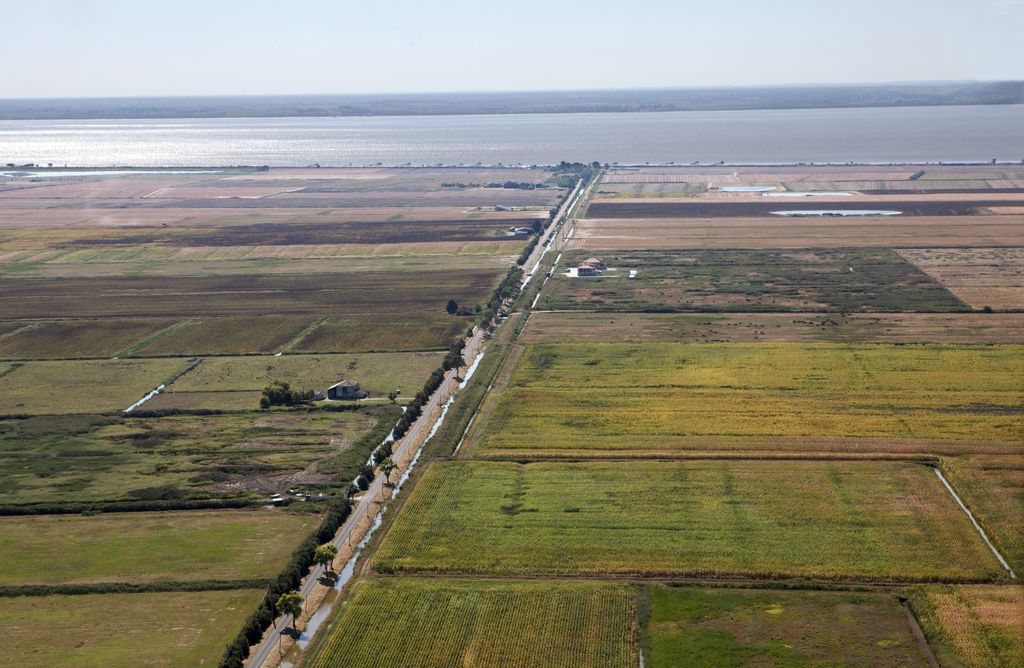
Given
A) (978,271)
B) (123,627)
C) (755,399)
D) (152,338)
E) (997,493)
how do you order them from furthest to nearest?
(978,271) → (152,338) → (755,399) → (997,493) → (123,627)

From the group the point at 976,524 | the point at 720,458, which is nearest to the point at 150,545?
the point at 720,458

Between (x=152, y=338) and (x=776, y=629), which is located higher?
(x=776, y=629)

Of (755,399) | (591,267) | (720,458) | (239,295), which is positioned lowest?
(239,295)

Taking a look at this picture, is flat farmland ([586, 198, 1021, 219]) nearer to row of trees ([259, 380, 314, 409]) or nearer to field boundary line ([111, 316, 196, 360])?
field boundary line ([111, 316, 196, 360])

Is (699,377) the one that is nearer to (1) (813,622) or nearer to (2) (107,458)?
(1) (813,622)

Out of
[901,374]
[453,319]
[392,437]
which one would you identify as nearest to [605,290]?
[453,319]

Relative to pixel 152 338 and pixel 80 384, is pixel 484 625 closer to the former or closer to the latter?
pixel 80 384

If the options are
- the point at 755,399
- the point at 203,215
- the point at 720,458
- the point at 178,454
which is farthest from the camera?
the point at 203,215
